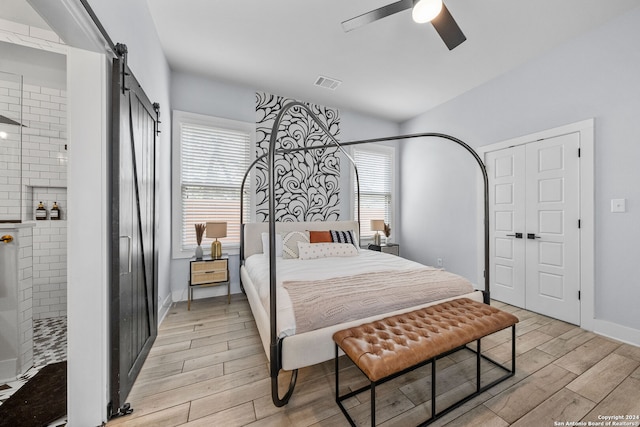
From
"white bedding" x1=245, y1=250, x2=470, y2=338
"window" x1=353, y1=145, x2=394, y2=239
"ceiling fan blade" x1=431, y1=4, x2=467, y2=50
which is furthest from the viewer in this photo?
"window" x1=353, y1=145, x2=394, y2=239

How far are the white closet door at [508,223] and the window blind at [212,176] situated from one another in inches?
140

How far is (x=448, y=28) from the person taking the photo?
1.98 meters

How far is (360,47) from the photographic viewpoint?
273 cm

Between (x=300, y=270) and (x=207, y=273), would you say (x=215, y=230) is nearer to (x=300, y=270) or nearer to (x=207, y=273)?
(x=207, y=273)

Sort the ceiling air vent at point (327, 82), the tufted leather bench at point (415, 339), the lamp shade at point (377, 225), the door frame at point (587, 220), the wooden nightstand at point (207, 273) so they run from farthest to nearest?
the lamp shade at point (377, 225) → the ceiling air vent at point (327, 82) → the wooden nightstand at point (207, 273) → the door frame at point (587, 220) → the tufted leather bench at point (415, 339)

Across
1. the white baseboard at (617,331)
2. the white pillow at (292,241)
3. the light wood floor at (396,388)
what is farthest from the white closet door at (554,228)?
the white pillow at (292,241)

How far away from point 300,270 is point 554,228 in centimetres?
293

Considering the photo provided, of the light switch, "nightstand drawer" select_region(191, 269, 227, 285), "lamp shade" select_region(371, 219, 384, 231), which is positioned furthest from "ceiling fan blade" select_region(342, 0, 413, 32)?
"nightstand drawer" select_region(191, 269, 227, 285)

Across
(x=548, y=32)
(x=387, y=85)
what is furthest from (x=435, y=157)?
(x=548, y=32)

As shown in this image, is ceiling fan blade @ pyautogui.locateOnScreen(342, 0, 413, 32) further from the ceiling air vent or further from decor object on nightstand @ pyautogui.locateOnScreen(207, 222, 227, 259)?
decor object on nightstand @ pyautogui.locateOnScreen(207, 222, 227, 259)

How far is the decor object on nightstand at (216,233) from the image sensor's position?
10.1 ft

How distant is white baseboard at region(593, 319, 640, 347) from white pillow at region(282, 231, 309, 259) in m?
3.22

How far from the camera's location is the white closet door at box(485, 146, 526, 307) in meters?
3.10

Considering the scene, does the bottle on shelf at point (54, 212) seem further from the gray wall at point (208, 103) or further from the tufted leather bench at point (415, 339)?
the tufted leather bench at point (415, 339)
